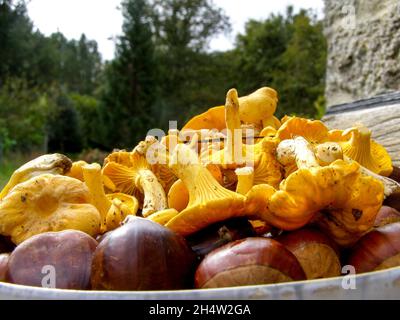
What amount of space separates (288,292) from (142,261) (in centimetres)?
20

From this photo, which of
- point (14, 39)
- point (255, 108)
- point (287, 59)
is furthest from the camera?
point (287, 59)

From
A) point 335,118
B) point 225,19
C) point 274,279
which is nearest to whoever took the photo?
point 274,279

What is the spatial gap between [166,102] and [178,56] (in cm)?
166

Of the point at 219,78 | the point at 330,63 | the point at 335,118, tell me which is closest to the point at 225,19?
the point at 219,78

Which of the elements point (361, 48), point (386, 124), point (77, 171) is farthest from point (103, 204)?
point (361, 48)

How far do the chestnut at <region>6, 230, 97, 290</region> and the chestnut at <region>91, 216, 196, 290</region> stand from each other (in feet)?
0.12

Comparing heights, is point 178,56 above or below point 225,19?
below

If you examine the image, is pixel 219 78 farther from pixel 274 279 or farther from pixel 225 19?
pixel 274 279

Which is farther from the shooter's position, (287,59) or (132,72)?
(132,72)

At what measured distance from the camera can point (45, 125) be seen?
1219 cm

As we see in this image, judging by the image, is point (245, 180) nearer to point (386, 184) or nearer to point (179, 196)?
point (179, 196)

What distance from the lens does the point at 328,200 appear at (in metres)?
0.67

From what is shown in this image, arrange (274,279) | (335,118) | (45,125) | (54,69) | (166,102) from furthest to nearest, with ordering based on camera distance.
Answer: (166,102)
(54,69)
(45,125)
(335,118)
(274,279)

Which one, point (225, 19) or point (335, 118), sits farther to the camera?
point (225, 19)
